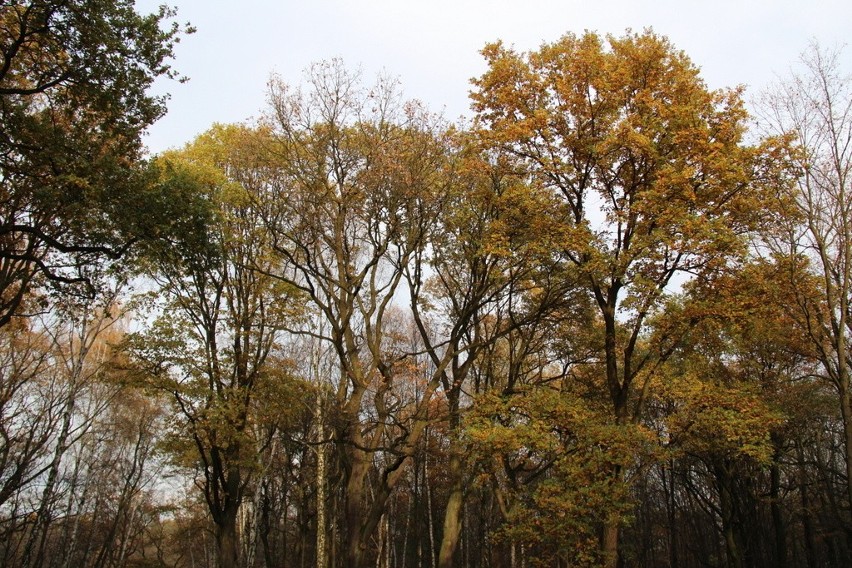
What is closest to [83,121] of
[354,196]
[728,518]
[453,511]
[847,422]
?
[354,196]

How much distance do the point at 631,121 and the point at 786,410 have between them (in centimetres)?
1332

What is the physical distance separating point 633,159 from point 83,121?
10857 mm

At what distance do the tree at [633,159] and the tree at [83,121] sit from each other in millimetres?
7674

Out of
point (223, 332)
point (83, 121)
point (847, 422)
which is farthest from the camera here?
point (223, 332)

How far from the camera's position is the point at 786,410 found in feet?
62.3

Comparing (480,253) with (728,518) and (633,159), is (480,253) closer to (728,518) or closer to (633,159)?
(633,159)

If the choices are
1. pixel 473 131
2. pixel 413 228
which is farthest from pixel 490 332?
pixel 473 131

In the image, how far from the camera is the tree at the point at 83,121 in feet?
26.3

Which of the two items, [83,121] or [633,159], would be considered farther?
[633,159]

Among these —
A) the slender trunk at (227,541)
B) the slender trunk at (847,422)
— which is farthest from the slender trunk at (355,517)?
the slender trunk at (847,422)

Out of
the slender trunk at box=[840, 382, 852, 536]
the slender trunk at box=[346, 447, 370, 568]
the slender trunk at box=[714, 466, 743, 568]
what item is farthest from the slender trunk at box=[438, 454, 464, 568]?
the slender trunk at box=[714, 466, 743, 568]

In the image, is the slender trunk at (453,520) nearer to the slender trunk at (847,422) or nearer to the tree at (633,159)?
the tree at (633,159)

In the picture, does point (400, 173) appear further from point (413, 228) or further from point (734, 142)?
point (734, 142)

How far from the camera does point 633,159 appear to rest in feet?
40.7
